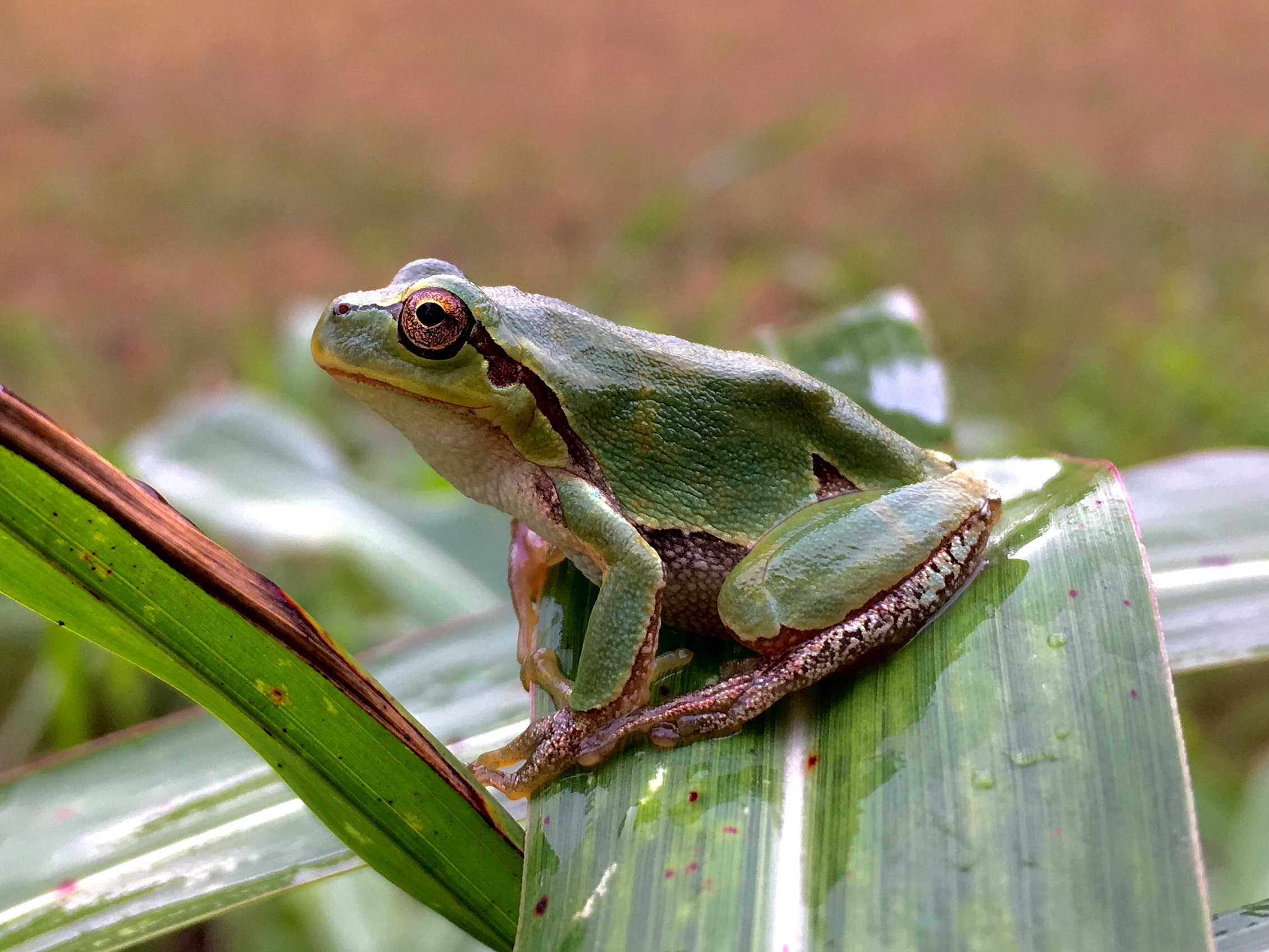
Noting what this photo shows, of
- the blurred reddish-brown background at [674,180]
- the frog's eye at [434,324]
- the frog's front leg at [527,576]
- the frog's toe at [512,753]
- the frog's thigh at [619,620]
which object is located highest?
the blurred reddish-brown background at [674,180]

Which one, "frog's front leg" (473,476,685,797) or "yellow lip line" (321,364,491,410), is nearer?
"frog's front leg" (473,476,685,797)

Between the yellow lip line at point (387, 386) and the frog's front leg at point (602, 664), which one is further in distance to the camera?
the yellow lip line at point (387, 386)

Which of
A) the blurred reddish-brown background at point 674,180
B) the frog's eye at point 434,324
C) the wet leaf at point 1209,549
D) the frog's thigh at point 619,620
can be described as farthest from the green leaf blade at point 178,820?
the blurred reddish-brown background at point 674,180

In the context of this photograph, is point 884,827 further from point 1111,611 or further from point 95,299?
point 95,299

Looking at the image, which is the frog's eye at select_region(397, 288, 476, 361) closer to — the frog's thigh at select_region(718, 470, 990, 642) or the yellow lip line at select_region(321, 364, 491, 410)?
the yellow lip line at select_region(321, 364, 491, 410)

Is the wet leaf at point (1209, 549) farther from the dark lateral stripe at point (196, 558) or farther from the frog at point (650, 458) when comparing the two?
the dark lateral stripe at point (196, 558)

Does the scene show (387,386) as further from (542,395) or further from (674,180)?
(674,180)

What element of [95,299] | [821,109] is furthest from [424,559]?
[95,299]

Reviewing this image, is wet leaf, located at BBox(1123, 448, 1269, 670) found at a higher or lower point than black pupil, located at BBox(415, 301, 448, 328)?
lower

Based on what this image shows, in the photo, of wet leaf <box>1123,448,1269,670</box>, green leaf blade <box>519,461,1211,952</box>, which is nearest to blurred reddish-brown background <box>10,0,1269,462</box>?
wet leaf <box>1123,448,1269,670</box>
